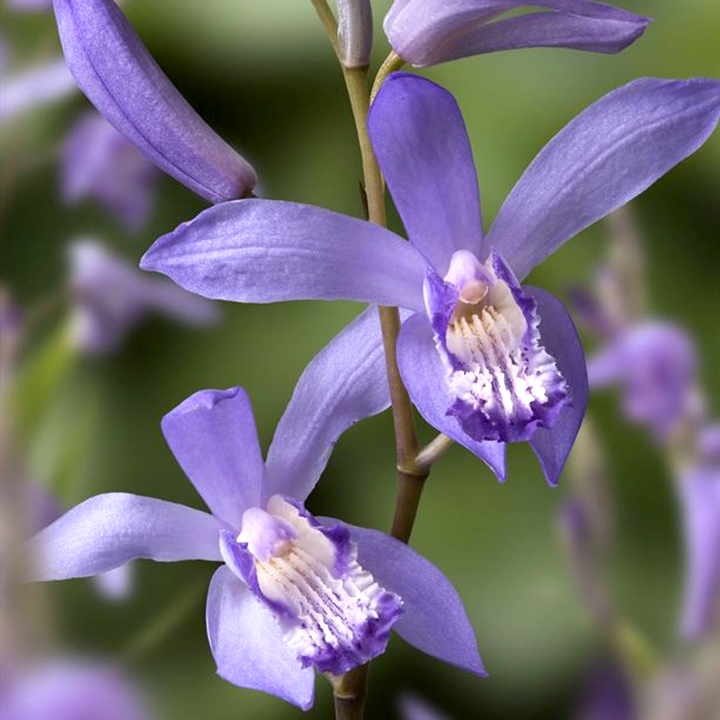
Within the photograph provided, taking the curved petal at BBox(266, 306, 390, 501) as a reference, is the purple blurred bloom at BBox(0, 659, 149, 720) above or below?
below

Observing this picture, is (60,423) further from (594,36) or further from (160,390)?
(594,36)

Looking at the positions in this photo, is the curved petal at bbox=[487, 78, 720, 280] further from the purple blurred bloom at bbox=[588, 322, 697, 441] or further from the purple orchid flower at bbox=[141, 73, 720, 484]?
the purple blurred bloom at bbox=[588, 322, 697, 441]

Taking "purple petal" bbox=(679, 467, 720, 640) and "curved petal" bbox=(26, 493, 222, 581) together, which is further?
"purple petal" bbox=(679, 467, 720, 640)

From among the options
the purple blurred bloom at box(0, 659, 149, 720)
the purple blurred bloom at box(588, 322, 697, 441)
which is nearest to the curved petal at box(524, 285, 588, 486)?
the purple blurred bloom at box(0, 659, 149, 720)

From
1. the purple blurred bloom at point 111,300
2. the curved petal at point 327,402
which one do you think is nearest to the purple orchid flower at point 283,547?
the curved petal at point 327,402

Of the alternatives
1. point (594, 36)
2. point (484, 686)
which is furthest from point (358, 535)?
point (484, 686)

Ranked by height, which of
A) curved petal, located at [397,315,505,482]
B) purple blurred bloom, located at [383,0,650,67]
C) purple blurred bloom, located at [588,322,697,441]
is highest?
purple blurred bloom, located at [383,0,650,67]

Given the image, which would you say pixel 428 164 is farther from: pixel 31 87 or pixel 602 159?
pixel 31 87
